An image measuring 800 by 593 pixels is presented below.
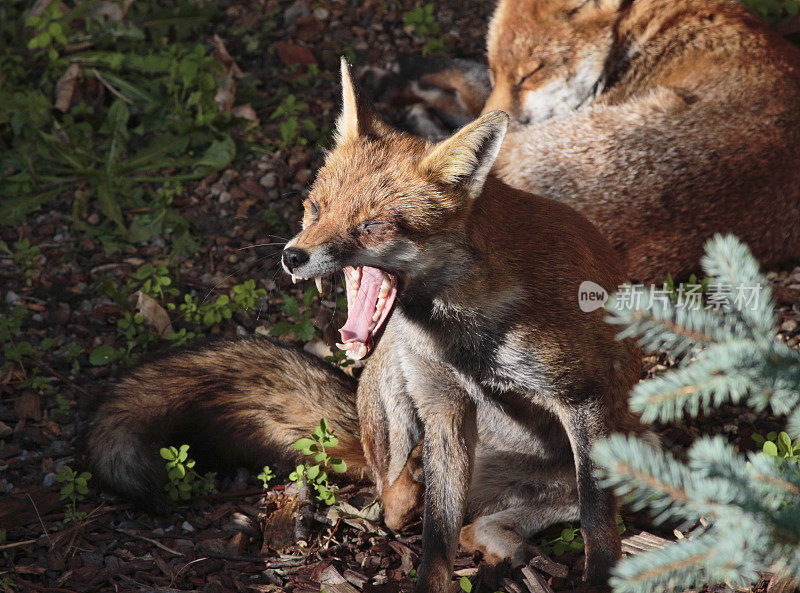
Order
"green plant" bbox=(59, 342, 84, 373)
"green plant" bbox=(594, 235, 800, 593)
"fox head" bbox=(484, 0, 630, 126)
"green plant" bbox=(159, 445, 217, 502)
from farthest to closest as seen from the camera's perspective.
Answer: "fox head" bbox=(484, 0, 630, 126) < "green plant" bbox=(59, 342, 84, 373) < "green plant" bbox=(159, 445, 217, 502) < "green plant" bbox=(594, 235, 800, 593)

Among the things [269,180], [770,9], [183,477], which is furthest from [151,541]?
[770,9]

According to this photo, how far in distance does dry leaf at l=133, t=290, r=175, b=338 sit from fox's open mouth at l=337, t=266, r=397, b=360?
1.90 metres

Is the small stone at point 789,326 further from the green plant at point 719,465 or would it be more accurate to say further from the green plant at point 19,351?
the green plant at point 19,351

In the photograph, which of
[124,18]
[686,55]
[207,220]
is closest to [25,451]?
[207,220]

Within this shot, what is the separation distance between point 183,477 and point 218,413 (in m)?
0.31

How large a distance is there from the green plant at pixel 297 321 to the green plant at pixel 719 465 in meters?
2.68

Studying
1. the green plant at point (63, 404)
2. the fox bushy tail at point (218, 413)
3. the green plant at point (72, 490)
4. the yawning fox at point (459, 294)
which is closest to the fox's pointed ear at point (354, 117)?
the yawning fox at point (459, 294)

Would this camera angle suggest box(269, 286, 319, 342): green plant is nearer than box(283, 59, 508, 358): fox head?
No

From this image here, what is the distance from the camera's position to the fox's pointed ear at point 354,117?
3150 mm

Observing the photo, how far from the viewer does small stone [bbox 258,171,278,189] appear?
544 cm

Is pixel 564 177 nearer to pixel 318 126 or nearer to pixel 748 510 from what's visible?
pixel 318 126

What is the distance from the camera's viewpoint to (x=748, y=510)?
5.25ft

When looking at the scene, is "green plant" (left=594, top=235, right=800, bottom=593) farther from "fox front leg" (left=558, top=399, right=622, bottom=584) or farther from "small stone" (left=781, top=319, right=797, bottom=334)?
"small stone" (left=781, top=319, right=797, bottom=334)

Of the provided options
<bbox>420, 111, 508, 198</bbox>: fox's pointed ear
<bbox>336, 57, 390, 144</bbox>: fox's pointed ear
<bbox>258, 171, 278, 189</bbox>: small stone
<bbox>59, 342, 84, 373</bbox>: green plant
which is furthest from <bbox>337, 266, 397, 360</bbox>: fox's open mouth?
<bbox>258, 171, 278, 189</bbox>: small stone
